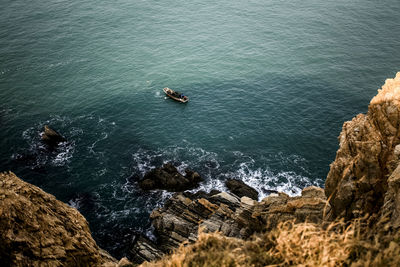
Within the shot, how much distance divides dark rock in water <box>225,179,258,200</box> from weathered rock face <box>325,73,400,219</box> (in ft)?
65.8

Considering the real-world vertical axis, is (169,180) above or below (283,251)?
below

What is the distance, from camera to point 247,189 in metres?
38.8

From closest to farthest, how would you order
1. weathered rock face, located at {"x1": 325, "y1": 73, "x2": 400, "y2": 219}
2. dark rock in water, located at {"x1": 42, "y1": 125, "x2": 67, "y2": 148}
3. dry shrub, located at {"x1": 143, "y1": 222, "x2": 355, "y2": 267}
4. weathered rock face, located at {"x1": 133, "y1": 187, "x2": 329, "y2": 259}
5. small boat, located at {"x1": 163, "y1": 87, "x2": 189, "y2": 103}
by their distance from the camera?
dry shrub, located at {"x1": 143, "y1": 222, "x2": 355, "y2": 267} < weathered rock face, located at {"x1": 325, "y1": 73, "x2": 400, "y2": 219} < weathered rock face, located at {"x1": 133, "y1": 187, "x2": 329, "y2": 259} < dark rock in water, located at {"x1": 42, "y1": 125, "x2": 67, "y2": 148} < small boat, located at {"x1": 163, "y1": 87, "x2": 189, "y2": 103}

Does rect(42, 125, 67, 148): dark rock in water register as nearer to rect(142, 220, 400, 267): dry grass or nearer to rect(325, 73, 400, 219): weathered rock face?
rect(142, 220, 400, 267): dry grass

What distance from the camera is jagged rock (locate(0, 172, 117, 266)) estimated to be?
42.9ft

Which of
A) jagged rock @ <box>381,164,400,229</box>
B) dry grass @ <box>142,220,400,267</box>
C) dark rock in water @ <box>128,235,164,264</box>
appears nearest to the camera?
dry grass @ <box>142,220,400,267</box>

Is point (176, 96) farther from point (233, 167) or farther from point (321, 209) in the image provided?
point (321, 209)

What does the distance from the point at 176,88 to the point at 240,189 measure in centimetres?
3078

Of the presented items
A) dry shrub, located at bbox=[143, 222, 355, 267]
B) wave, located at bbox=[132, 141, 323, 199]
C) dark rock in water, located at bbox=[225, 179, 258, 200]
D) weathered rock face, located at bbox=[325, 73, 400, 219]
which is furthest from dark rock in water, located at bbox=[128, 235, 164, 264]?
dry shrub, located at bbox=[143, 222, 355, 267]

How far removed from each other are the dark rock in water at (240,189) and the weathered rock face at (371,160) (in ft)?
65.8

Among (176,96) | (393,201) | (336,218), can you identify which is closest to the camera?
(393,201)

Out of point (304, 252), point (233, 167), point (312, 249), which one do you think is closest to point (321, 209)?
point (312, 249)

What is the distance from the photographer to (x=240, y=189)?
3881cm

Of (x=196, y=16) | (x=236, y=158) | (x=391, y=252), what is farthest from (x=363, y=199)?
(x=196, y=16)
